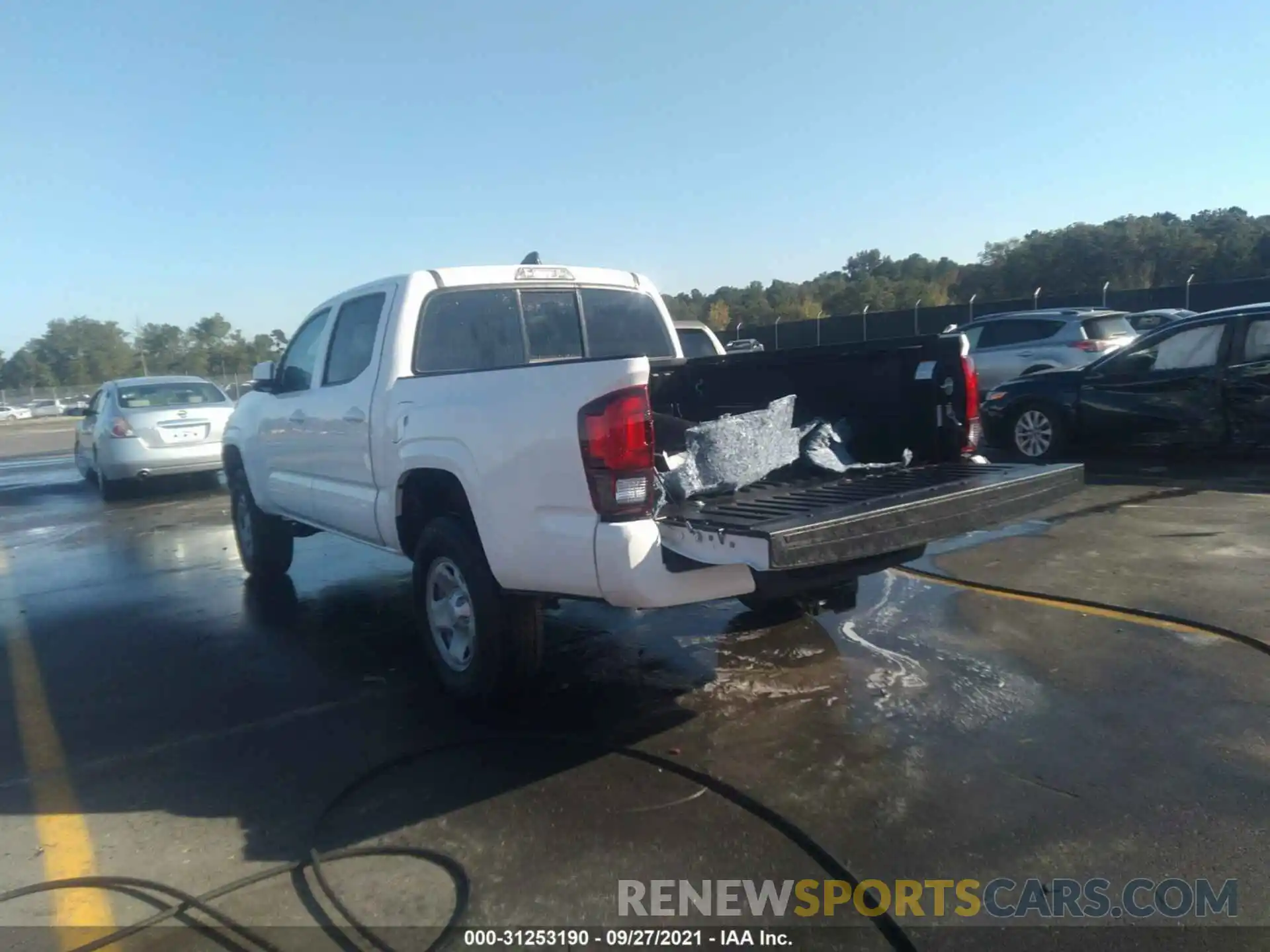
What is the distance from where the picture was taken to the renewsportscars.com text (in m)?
2.84

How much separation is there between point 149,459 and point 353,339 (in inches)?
339

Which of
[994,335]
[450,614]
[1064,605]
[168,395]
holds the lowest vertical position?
[1064,605]

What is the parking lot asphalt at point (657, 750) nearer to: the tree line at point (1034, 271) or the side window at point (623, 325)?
the side window at point (623, 325)

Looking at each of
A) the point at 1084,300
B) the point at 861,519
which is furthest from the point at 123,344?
the point at 861,519

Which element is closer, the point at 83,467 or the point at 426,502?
the point at 426,502

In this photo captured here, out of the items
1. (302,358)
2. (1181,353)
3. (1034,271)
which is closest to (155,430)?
(302,358)

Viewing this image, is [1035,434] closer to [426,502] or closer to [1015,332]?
[1015,332]

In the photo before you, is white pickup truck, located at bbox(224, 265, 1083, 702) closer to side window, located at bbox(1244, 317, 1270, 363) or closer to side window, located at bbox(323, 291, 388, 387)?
side window, located at bbox(323, 291, 388, 387)

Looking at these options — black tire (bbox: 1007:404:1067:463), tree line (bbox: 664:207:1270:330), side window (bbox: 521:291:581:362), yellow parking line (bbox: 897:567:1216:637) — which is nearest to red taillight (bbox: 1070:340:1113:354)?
black tire (bbox: 1007:404:1067:463)

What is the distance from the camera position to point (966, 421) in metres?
4.85

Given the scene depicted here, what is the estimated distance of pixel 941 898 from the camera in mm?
2918

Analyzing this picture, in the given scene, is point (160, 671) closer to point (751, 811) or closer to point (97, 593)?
point (97, 593)

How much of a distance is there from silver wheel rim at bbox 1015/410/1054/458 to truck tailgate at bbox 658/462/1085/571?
7.05 meters

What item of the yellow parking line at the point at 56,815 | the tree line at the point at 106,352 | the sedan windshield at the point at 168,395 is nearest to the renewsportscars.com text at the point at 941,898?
the yellow parking line at the point at 56,815
